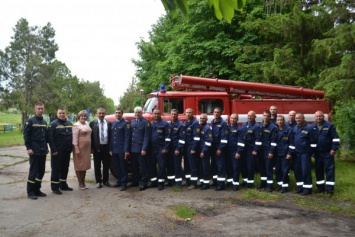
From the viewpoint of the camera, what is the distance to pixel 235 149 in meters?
7.15

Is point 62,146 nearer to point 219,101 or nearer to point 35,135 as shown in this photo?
point 35,135

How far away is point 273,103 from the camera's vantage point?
28.8 ft

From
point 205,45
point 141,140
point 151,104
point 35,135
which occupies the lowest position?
point 141,140

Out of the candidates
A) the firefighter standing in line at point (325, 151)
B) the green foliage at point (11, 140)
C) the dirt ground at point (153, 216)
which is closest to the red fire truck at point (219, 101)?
the firefighter standing in line at point (325, 151)

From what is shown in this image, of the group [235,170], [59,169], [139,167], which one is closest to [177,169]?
[139,167]

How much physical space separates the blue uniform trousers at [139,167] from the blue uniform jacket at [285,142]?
118 inches

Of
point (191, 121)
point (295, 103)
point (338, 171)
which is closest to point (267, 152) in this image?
point (191, 121)

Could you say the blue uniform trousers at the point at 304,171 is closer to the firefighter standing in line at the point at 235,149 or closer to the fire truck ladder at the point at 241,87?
the firefighter standing in line at the point at 235,149

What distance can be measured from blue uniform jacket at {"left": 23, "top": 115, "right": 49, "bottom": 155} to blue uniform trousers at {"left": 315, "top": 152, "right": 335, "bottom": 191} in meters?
5.76

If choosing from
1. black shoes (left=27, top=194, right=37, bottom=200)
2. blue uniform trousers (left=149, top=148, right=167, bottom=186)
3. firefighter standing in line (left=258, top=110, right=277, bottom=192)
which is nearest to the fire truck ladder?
firefighter standing in line (left=258, top=110, right=277, bottom=192)

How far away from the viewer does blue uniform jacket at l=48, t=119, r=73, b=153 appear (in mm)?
6787

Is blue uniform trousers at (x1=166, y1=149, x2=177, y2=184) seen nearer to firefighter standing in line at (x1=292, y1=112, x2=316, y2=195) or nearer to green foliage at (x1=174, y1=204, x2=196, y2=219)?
green foliage at (x1=174, y1=204, x2=196, y2=219)

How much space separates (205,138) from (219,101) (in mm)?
2003

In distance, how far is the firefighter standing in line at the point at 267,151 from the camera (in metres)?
6.88
